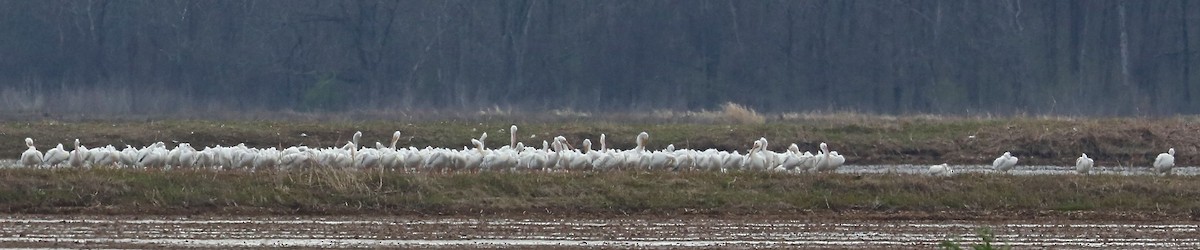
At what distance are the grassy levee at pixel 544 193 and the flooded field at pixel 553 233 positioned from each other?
0.89m

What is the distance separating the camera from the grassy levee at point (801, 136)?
105 feet

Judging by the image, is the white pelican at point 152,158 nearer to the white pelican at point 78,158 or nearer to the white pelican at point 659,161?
the white pelican at point 78,158

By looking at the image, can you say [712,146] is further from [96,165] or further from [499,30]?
[499,30]

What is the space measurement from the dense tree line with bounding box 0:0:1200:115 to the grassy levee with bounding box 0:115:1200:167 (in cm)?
1765

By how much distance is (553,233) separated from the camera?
17.6m

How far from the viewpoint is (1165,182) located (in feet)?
72.7

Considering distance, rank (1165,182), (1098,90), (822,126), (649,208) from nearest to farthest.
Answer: (649,208)
(1165,182)
(822,126)
(1098,90)

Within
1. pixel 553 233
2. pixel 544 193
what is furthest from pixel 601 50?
pixel 553 233

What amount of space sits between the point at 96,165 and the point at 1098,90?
34.1 meters

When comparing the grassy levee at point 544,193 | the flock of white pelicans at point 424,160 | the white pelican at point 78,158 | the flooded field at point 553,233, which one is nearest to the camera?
the flooded field at point 553,233

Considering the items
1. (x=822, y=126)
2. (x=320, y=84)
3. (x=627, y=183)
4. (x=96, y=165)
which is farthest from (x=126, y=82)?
(x=627, y=183)

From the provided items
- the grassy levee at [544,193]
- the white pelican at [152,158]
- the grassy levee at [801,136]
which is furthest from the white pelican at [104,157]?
the grassy levee at [801,136]

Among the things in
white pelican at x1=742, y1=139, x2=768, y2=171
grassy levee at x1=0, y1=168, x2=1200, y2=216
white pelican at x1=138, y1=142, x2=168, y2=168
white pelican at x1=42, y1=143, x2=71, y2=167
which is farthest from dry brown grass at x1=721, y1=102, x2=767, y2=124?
grassy levee at x1=0, y1=168, x2=1200, y2=216

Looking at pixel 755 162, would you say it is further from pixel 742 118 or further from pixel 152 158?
pixel 742 118
